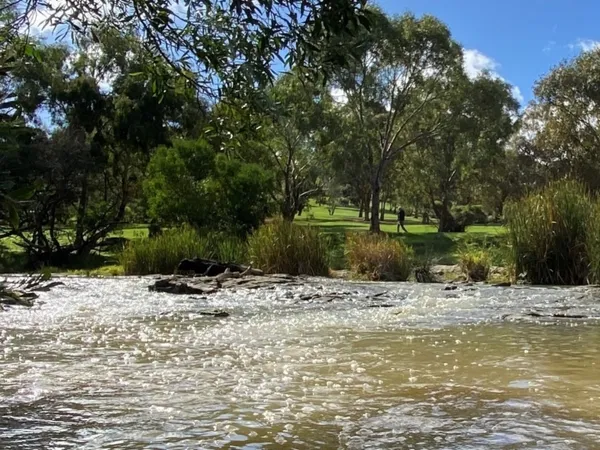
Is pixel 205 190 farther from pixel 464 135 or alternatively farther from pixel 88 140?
pixel 464 135

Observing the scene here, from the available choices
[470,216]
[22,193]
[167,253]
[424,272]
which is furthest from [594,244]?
[470,216]

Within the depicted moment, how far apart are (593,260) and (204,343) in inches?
325

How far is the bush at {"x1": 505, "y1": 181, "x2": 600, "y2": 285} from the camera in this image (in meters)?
13.3

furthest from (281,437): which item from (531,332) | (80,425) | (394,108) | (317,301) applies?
(394,108)

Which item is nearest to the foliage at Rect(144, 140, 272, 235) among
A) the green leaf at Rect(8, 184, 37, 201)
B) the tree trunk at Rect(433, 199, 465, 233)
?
the green leaf at Rect(8, 184, 37, 201)

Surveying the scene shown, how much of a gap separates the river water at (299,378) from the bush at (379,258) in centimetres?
505

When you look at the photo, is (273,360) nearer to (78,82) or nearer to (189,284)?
(189,284)

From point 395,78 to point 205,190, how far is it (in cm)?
A: 1392

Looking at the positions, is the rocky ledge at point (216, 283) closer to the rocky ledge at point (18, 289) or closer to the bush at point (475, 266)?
the bush at point (475, 266)

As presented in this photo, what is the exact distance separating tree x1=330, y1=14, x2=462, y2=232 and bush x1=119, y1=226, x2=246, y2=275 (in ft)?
43.3

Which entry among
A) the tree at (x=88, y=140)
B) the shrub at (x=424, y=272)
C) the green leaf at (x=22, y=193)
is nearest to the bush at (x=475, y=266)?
the shrub at (x=424, y=272)

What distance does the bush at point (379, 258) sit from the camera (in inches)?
613

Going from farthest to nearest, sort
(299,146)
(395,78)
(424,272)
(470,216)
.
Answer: (470,216) → (299,146) → (395,78) → (424,272)

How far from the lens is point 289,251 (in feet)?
51.7
